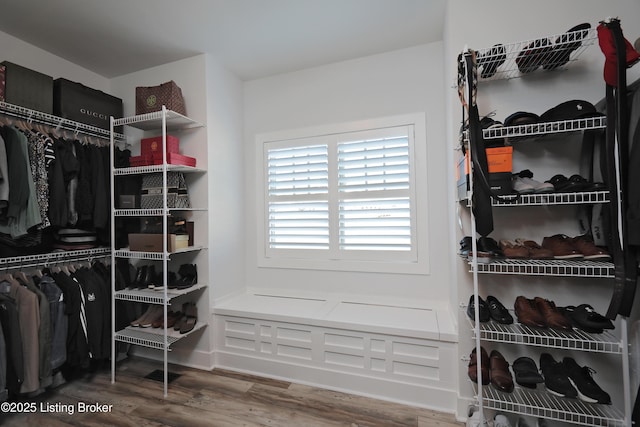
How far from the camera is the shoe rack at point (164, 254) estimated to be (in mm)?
2096

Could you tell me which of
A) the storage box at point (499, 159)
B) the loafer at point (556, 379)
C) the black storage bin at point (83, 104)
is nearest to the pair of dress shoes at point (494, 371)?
the loafer at point (556, 379)

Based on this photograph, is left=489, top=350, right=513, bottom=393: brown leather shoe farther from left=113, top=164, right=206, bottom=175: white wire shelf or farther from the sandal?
left=113, top=164, right=206, bottom=175: white wire shelf

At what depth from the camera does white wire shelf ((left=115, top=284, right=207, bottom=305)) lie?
210 cm

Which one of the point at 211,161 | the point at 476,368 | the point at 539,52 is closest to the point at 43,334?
the point at 211,161

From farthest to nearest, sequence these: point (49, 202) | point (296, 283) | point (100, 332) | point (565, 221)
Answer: point (296, 283) → point (100, 332) → point (49, 202) → point (565, 221)

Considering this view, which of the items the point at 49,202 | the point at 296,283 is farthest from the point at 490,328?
the point at 49,202

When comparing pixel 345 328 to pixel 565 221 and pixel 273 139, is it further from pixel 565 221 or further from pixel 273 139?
pixel 273 139

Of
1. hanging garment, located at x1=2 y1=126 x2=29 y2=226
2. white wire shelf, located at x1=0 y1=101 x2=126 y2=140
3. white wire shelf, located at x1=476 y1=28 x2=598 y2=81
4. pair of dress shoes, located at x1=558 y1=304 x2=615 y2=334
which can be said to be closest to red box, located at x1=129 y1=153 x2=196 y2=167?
white wire shelf, located at x1=0 y1=101 x2=126 y2=140

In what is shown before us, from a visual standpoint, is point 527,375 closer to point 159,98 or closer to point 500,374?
point 500,374

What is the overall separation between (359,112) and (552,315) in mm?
1936

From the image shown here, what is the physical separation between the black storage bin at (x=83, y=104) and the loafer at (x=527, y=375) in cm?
336

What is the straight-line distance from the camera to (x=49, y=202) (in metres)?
2.02

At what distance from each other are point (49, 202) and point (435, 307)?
9.63 ft

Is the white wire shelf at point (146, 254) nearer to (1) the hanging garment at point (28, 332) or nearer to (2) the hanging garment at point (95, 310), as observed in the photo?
(2) the hanging garment at point (95, 310)
